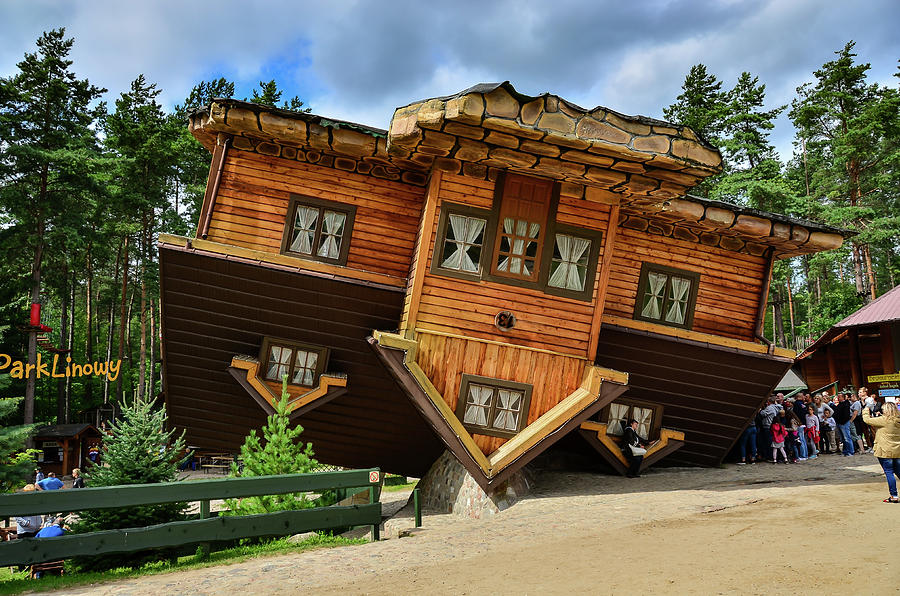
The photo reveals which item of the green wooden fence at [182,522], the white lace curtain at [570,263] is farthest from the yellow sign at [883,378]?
the green wooden fence at [182,522]

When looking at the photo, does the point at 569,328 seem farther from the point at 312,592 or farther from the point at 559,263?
the point at 312,592

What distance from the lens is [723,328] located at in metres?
13.9

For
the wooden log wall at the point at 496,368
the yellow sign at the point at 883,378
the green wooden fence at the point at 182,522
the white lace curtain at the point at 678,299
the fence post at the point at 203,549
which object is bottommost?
the fence post at the point at 203,549

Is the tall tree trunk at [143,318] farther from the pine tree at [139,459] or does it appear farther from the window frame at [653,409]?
the window frame at [653,409]

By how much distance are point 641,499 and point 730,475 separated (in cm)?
379

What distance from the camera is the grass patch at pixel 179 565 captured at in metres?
6.82

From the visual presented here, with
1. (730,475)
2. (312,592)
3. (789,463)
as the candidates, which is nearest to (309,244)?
(312,592)

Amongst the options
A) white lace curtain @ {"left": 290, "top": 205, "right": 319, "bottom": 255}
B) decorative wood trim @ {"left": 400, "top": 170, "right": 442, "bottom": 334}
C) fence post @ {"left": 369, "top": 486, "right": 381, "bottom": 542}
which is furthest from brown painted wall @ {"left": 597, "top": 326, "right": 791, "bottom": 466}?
white lace curtain @ {"left": 290, "top": 205, "right": 319, "bottom": 255}

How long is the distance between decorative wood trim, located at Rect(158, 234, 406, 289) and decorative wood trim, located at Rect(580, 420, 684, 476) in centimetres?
563

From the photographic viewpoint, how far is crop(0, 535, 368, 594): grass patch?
268 inches

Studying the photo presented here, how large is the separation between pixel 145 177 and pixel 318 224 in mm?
27658

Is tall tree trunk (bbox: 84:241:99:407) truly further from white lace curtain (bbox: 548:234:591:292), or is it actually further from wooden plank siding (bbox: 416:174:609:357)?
white lace curtain (bbox: 548:234:591:292)

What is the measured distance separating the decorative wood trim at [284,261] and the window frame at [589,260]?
2.75 m

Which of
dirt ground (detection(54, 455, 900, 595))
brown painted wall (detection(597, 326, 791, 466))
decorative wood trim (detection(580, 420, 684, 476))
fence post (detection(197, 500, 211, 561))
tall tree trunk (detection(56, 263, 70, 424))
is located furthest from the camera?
tall tree trunk (detection(56, 263, 70, 424))
